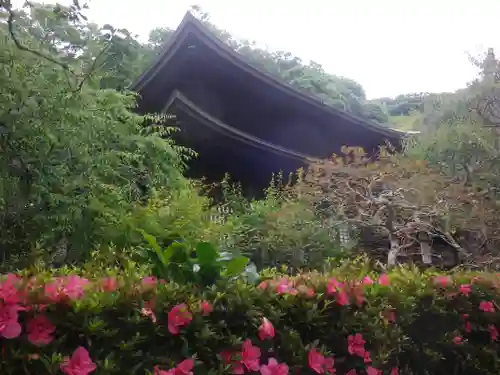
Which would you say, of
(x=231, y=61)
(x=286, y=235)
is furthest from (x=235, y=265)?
(x=231, y=61)

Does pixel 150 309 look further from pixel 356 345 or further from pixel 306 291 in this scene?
pixel 356 345

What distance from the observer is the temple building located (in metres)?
8.10

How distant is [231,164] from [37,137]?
4.40 metres

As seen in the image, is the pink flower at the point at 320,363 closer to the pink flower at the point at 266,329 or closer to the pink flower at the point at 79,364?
the pink flower at the point at 266,329

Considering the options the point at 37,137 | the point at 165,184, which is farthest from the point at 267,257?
the point at 37,137

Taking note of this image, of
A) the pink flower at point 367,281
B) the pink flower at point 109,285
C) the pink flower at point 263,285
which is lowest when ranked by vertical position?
the pink flower at point 109,285

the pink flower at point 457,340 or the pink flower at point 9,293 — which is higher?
the pink flower at point 9,293

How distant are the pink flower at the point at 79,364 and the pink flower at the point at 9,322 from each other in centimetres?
20

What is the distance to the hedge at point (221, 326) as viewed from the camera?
6.15 feet

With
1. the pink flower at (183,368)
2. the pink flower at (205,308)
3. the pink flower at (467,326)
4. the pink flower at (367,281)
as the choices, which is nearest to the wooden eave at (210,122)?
the pink flower at (467,326)

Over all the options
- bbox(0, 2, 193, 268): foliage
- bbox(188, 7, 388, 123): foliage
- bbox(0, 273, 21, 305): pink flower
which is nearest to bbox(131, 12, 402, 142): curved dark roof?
bbox(0, 2, 193, 268): foliage

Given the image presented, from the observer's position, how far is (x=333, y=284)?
8.60 ft

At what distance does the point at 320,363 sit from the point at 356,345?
10.9 inches

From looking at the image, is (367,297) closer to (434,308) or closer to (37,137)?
(434,308)
